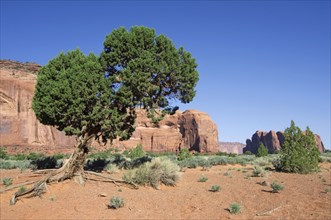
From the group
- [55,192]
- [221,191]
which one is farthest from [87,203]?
[221,191]

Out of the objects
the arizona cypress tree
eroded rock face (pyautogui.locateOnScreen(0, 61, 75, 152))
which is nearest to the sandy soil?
the arizona cypress tree

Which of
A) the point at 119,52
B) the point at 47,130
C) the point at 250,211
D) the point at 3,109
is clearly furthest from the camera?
the point at 47,130

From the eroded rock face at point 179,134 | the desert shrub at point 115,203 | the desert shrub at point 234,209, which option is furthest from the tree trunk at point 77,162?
the eroded rock face at point 179,134

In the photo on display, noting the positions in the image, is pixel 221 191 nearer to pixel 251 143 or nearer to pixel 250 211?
pixel 250 211

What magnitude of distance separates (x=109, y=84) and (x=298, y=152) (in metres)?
16.5

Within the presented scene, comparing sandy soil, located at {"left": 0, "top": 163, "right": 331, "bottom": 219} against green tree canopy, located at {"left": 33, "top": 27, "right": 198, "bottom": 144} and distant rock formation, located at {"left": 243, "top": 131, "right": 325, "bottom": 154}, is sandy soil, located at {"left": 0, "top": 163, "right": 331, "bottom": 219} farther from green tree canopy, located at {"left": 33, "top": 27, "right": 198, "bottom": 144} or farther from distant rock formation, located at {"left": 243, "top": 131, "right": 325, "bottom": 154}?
distant rock formation, located at {"left": 243, "top": 131, "right": 325, "bottom": 154}

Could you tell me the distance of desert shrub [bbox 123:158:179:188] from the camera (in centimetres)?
1484

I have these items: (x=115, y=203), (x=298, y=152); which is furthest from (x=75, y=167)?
(x=298, y=152)

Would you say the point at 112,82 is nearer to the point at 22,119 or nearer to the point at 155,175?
→ the point at 155,175

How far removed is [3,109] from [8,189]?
6345 centimetres

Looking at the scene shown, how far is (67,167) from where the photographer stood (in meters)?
14.6

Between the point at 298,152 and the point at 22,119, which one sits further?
the point at 22,119

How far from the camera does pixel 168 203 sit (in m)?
11.4

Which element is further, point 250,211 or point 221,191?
point 221,191
